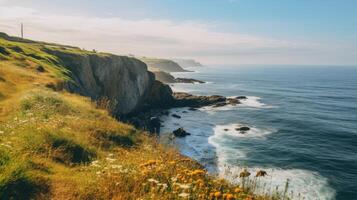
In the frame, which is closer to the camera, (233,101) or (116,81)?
(116,81)

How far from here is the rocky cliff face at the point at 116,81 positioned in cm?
5009

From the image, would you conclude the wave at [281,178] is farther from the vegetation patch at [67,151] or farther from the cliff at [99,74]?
the cliff at [99,74]

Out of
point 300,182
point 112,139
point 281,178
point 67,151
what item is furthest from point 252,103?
point 67,151

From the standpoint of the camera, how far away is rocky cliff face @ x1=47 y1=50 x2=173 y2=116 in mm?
50094

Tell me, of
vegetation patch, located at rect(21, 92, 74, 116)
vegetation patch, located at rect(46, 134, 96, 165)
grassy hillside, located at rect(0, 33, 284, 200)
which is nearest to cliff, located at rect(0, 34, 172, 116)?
vegetation patch, located at rect(21, 92, 74, 116)

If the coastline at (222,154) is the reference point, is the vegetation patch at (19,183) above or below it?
above

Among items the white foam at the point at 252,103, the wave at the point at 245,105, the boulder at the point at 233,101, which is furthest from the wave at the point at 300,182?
the boulder at the point at 233,101

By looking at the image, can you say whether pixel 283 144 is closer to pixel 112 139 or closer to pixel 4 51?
pixel 112 139

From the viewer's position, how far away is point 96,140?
509 inches

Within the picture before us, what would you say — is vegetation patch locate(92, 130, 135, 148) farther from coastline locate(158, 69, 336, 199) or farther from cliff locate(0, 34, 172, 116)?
cliff locate(0, 34, 172, 116)

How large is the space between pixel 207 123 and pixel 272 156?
23.1 meters

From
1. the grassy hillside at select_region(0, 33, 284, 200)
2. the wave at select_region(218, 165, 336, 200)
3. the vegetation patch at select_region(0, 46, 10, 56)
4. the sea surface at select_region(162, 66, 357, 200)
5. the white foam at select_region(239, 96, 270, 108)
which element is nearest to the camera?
the grassy hillside at select_region(0, 33, 284, 200)

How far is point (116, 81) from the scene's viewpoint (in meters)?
64.5

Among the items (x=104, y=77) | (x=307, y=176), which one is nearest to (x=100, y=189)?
(x=307, y=176)
